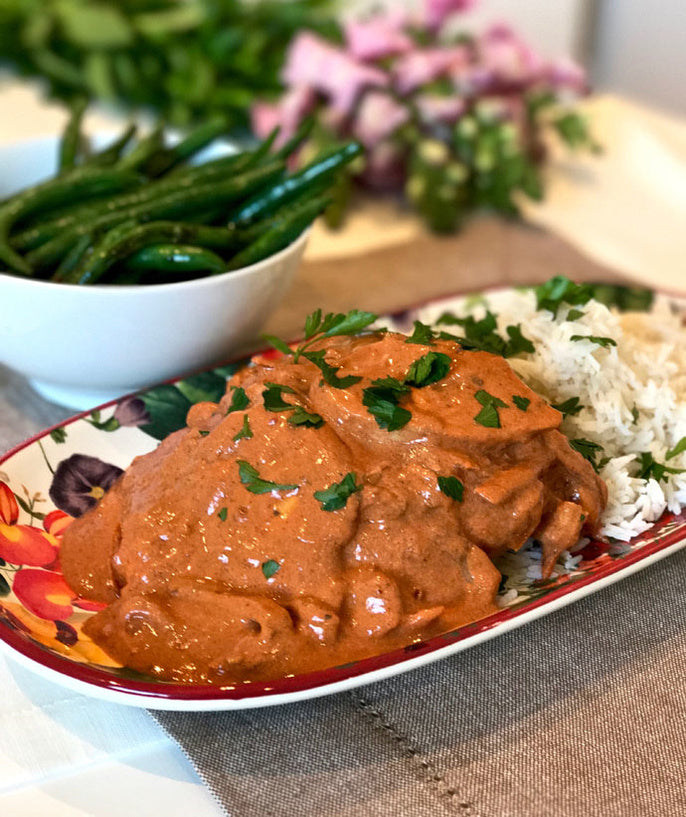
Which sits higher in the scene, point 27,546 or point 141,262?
point 141,262

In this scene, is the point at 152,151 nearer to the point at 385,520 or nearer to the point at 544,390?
the point at 544,390

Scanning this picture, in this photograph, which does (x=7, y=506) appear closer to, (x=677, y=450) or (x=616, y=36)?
(x=677, y=450)

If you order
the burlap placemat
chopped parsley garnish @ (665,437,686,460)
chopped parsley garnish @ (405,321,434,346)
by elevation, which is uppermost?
chopped parsley garnish @ (405,321,434,346)

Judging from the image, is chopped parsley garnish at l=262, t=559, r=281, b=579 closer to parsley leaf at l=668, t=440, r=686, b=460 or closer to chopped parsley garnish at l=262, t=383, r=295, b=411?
chopped parsley garnish at l=262, t=383, r=295, b=411

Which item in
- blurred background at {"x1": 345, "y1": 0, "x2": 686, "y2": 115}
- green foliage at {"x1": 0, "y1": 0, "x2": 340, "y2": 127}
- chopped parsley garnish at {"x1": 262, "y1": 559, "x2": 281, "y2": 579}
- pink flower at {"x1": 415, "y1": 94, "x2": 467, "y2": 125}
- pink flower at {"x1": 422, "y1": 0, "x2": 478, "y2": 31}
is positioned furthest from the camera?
blurred background at {"x1": 345, "y1": 0, "x2": 686, "y2": 115}

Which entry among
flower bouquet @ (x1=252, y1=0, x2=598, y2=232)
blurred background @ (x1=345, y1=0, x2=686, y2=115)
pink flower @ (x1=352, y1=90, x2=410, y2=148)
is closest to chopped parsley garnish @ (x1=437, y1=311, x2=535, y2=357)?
flower bouquet @ (x1=252, y1=0, x2=598, y2=232)

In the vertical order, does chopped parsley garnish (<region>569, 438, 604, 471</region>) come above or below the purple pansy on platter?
above

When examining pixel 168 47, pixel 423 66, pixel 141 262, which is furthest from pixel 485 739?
pixel 168 47
